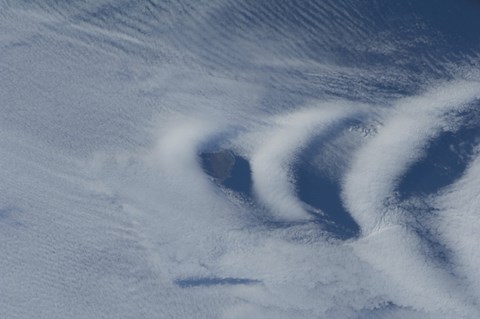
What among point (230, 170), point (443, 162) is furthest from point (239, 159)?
point (443, 162)

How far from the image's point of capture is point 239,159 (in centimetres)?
117

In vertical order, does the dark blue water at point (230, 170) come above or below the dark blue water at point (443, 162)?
below

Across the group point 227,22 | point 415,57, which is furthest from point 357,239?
point 227,22

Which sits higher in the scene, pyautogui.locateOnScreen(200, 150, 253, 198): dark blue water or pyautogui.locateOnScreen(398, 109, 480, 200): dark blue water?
pyautogui.locateOnScreen(398, 109, 480, 200): dark blue water

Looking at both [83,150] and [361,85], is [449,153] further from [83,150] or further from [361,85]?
[83,150]

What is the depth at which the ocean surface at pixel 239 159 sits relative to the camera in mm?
1156

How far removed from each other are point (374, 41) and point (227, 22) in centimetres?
25

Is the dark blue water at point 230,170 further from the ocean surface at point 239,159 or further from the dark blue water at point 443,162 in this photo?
the dark blue water at point 443,162

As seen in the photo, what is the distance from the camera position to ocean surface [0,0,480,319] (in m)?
1.16

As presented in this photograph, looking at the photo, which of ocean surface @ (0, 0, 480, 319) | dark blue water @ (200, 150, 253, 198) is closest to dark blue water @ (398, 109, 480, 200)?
ocean surface @ (0, 0, 480, 319)

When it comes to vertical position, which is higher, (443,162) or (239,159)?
(443,162)

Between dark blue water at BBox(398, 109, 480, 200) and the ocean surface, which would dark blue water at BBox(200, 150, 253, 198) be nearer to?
the ocean surface

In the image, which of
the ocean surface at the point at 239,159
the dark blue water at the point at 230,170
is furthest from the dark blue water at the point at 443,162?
the dark blue water at the point at 230,170

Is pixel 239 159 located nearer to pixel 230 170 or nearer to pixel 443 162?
pixel 230 170
